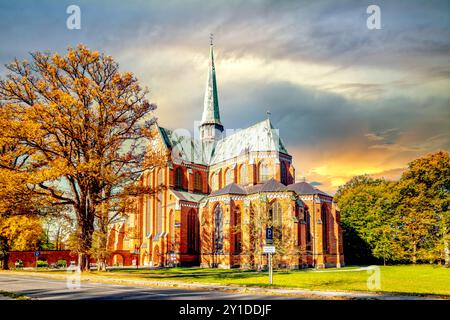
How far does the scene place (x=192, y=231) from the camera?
48531 mm

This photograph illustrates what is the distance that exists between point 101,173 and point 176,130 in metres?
31.7

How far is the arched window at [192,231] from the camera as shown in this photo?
158 feet

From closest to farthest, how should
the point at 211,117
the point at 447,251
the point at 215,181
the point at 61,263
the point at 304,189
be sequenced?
1. the point at 447,251
2. the point at 304,189
3. the point at 61,263
4. the point at 215,181
5. the point at 211,117

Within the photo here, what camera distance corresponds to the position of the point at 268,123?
50812 millimetres

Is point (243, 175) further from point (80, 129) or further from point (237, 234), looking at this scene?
point (80, 129)

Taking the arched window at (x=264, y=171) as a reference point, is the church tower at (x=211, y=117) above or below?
above

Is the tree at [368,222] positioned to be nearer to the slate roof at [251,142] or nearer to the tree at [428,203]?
the tree at [428,203]

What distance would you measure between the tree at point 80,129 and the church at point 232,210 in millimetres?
9765

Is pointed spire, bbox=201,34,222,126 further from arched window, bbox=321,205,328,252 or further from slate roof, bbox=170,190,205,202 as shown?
arched window, bbox=321,205,328,252

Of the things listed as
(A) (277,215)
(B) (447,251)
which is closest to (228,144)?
(A) (277,215)

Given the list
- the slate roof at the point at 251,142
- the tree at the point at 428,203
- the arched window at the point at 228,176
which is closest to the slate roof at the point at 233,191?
the arched window at the point at 228,176

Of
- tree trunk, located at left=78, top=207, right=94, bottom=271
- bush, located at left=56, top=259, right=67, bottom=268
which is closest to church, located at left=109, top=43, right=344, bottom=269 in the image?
bush, located at left=56, top=259, right=67, bottom=268

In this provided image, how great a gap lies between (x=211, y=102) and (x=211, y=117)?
2.38m
